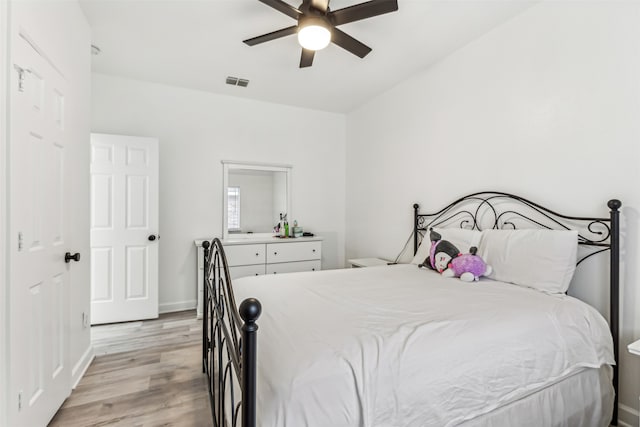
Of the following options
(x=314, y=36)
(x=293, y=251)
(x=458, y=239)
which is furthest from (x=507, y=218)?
(x=293, y=251)

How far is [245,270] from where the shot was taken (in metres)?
3.77

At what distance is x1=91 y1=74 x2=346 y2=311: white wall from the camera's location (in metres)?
3.61

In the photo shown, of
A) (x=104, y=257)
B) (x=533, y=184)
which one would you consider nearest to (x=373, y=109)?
(x=533, y=184)

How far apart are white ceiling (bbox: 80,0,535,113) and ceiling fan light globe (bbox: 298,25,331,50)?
287 mm

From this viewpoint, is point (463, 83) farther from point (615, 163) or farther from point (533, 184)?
point (615, 163)

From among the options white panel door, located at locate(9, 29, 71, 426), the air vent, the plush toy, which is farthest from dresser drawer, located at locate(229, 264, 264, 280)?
the air vent

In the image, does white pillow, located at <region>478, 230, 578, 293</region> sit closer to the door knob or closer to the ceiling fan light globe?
the ceiling fan light globe

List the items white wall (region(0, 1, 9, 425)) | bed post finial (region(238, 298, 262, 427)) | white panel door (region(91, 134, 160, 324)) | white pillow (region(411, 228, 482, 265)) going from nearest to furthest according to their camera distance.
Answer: bed post finial (region(238, 298, 262, 427))
white wall (region(0, 1, 9, 425))
white pillow (region(411, 228, 482, 265))
white panel door (region(91, 134, 160, 324))

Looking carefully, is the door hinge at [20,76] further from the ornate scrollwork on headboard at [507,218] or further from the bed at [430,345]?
the ornate scrollwork on headboard at [507,218]

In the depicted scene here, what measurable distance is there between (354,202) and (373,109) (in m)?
1.34

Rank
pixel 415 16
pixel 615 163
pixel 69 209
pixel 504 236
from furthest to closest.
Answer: pixel 415 16, pixel 504 236, pixel 69 209, pixel 615 163

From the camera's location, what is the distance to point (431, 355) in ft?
3.94

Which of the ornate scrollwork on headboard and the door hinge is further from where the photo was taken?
the ornate scrollwork on headboard

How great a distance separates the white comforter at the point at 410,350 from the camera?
1007 mm
